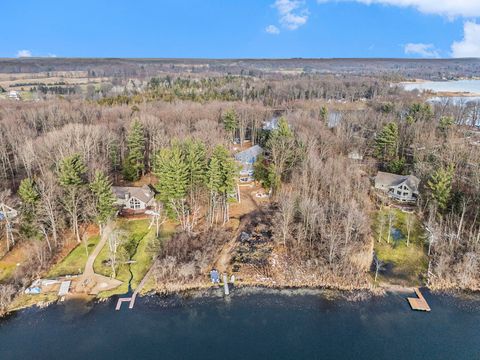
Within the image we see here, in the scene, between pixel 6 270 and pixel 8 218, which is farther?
pixel 8 218

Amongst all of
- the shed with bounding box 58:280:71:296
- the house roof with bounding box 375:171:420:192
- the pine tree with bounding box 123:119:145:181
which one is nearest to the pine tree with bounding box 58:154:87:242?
the shed with bounding box 58:280:71:296

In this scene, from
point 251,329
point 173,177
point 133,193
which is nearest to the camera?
point 251,329

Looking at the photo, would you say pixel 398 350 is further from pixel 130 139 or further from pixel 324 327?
pixel 130 139

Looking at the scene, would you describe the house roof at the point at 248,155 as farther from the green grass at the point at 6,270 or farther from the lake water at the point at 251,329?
the green grass at the point at 6,270

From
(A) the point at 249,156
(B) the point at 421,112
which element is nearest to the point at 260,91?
(B) the point at 421,112

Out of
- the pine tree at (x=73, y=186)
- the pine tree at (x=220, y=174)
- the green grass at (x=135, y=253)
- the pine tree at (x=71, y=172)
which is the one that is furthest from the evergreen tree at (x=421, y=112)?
the pine tree at (x=73, y=186)

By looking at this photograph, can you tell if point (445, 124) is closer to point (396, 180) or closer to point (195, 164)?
point (396, 180)
